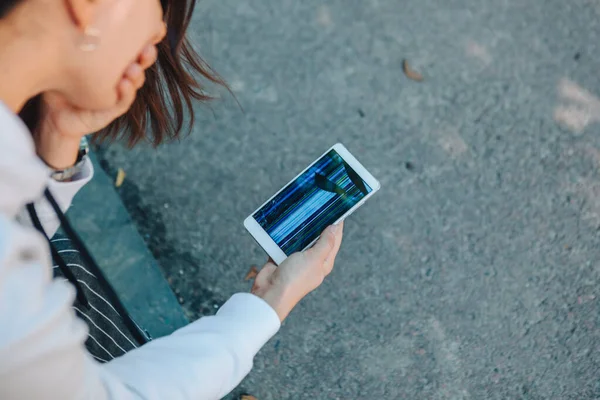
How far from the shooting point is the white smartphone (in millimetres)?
1748

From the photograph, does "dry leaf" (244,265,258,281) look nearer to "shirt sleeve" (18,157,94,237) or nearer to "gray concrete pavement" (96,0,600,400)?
"gray concrete pavement" (96,0,600,400)

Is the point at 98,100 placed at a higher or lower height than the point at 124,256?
higher

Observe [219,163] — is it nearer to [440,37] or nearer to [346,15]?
[346,15]

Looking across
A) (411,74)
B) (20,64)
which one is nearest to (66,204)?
(20,64)

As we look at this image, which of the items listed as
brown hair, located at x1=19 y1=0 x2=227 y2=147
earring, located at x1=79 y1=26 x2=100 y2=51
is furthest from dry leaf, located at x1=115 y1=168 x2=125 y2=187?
earring, located at x1=79 y1=26 x2=100 y2=51

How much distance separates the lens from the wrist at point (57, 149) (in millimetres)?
1453

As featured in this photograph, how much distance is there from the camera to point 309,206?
5.80 ft

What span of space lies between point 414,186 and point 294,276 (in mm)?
902

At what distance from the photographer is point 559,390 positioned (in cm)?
202

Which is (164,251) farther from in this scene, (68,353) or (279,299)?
(68,353)

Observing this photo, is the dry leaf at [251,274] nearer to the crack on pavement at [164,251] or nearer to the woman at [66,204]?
the crack on pavement at [164,251]

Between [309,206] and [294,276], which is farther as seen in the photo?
[309,206]

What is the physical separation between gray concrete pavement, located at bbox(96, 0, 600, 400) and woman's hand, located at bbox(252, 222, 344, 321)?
587 mm

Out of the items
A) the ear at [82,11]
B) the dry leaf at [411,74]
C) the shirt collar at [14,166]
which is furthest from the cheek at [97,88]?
the dry leaf at [411,74]
